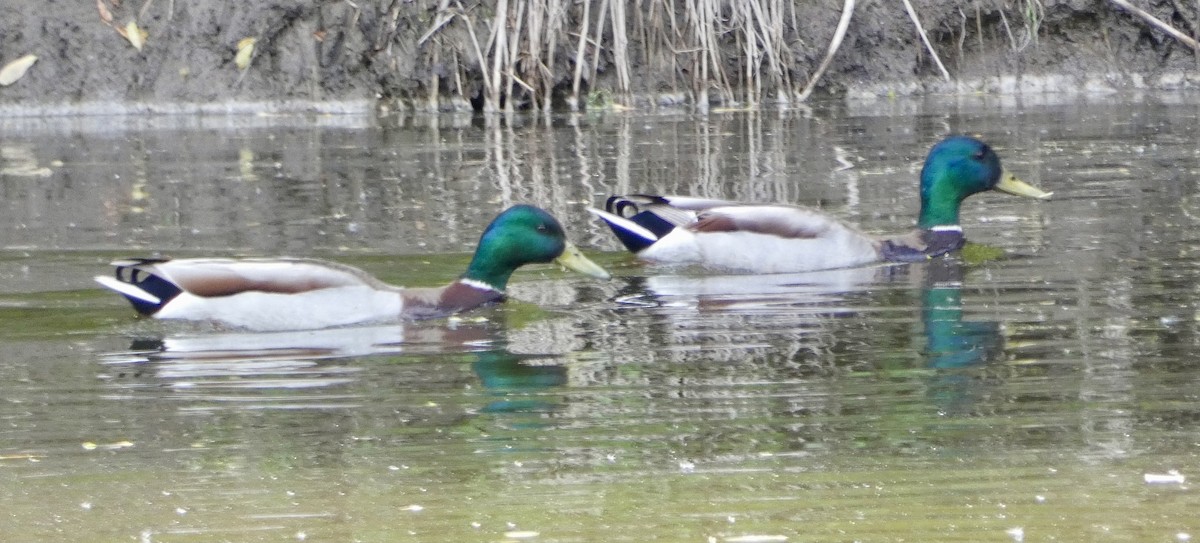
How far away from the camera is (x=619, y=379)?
6.38 metres

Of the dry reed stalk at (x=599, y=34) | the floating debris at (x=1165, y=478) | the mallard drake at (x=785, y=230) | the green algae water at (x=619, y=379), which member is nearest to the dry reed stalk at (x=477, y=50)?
the dry reed stalk at (x=599, y=34)

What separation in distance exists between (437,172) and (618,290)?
455cm

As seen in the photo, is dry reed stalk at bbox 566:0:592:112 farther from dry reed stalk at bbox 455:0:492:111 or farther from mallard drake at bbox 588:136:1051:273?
mallard drake at bbox 588:136:1051:273

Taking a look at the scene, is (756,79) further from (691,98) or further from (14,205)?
(14,205)

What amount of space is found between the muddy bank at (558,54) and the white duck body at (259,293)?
9334 mm

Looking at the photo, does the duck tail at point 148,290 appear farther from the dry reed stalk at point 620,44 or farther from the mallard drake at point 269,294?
the dry reed stalk at point 620,44

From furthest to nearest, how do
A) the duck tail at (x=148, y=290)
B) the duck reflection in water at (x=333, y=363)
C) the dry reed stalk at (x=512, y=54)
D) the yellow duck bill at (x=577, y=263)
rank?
the dry reed stalk at (x=512, y=54) < the yellow duck bill at (x=577, y=263) < the duck tail at (x=148, y=290) < the duck reflection in water at (x=333, y=363)

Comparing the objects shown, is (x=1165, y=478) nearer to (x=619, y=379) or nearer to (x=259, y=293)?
(x=619, y=379)

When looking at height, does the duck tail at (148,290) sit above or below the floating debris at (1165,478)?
above

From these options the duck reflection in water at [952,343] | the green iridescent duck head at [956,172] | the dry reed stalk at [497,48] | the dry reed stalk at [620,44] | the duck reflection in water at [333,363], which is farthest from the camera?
the dry reed stalk at [620,44]

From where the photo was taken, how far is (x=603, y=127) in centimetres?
1605

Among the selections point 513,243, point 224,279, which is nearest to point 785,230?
point 513,243

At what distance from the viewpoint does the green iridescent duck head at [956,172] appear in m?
9.86

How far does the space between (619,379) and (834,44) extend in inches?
451
